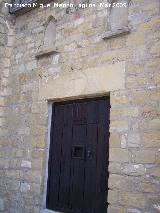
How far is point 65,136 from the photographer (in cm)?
475

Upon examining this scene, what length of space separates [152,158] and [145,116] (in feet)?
1.63

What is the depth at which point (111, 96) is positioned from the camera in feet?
13.6

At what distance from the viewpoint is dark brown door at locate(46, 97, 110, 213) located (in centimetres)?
423

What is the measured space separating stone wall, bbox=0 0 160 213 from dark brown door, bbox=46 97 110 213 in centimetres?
20

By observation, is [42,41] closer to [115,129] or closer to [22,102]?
[22,102]

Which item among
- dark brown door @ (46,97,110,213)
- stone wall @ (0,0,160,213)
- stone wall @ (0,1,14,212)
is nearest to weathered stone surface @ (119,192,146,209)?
stone wall @ (0,0,160,213)

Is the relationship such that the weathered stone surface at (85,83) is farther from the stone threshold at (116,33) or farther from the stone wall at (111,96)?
the stone threshold at (116,33)

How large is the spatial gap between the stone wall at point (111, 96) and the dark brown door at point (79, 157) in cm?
20

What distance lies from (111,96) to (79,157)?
39.7 inches

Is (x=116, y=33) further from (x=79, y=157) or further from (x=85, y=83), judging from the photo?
(x=79, y=157)

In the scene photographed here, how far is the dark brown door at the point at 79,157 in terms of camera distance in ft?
13.9

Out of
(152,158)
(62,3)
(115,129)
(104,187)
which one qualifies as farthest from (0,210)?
(62,3)

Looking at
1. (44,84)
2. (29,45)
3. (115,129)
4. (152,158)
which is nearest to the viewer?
(152,158)

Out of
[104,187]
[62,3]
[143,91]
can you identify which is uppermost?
[62,3]
